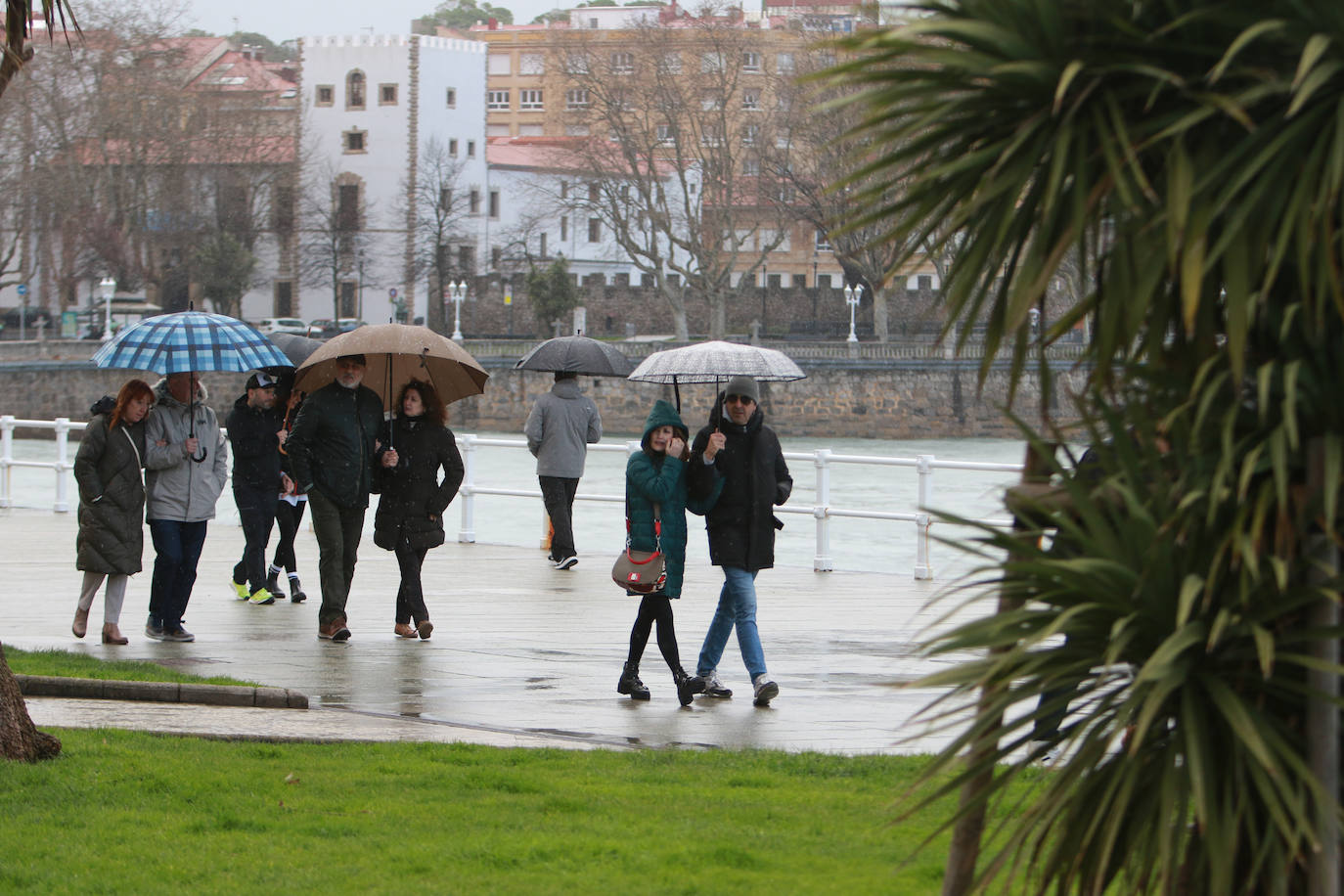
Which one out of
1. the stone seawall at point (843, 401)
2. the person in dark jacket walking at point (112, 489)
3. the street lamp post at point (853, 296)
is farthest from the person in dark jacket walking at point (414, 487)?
the street lamp post at point (853, 296)

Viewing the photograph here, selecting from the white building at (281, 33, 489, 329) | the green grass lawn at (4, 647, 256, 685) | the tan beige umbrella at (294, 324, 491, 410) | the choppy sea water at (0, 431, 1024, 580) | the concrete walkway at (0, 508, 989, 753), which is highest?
the white building at (281, 33, 489, 329)

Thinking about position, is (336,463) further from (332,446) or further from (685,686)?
(685,686)

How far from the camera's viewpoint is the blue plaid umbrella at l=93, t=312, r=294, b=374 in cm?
1051

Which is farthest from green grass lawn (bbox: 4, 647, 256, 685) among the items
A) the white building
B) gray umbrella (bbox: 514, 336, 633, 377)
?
the white building

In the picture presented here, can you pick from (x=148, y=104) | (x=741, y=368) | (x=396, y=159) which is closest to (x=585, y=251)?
(x=396, y=159)

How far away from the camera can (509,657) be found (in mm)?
10070

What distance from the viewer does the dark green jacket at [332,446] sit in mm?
10352

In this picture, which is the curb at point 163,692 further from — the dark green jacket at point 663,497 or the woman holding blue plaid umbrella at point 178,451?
the woman holding blue plaid umbrella at point 178,451

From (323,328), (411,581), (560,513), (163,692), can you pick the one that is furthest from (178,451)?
(323,328)

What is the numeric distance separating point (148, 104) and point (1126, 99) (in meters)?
76.1

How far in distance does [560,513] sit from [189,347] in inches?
179

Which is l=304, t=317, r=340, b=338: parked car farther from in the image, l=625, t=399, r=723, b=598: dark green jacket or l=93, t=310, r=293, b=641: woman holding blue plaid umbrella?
l=625, t=399, r=723, b=598: dark green jacket

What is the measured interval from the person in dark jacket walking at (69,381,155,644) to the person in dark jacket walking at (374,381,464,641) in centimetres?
140

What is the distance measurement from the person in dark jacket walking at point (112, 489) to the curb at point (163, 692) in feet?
5.74
